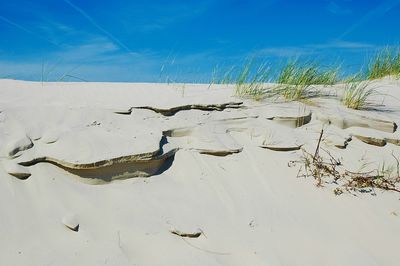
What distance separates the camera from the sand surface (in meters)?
2.46

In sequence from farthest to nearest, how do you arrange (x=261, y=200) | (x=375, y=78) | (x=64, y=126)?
1. (x=375, y=78)
2. (x=64, y=126)
3. (x=261, y=200)

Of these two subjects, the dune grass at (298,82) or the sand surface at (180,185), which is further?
the dune grass at (298,82)

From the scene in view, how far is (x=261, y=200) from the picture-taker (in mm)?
2959

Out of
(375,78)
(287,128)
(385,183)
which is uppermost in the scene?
(375,78)

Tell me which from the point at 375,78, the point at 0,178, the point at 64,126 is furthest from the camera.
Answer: the point at 375,78

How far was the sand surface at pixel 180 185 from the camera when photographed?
2457 millimetres

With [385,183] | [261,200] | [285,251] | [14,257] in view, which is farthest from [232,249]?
[385,183]

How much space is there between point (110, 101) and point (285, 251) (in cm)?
198

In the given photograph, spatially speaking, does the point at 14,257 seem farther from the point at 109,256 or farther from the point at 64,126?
the point at 64,126

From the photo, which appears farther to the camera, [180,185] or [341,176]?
[341,176]

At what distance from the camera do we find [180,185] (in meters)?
3.01

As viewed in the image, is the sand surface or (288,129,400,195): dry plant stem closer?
the sand surface

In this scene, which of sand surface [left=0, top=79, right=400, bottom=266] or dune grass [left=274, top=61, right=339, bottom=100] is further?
dune grass [left=274, top=61, right=339, bottom=100]

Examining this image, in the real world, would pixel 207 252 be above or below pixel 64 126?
below
